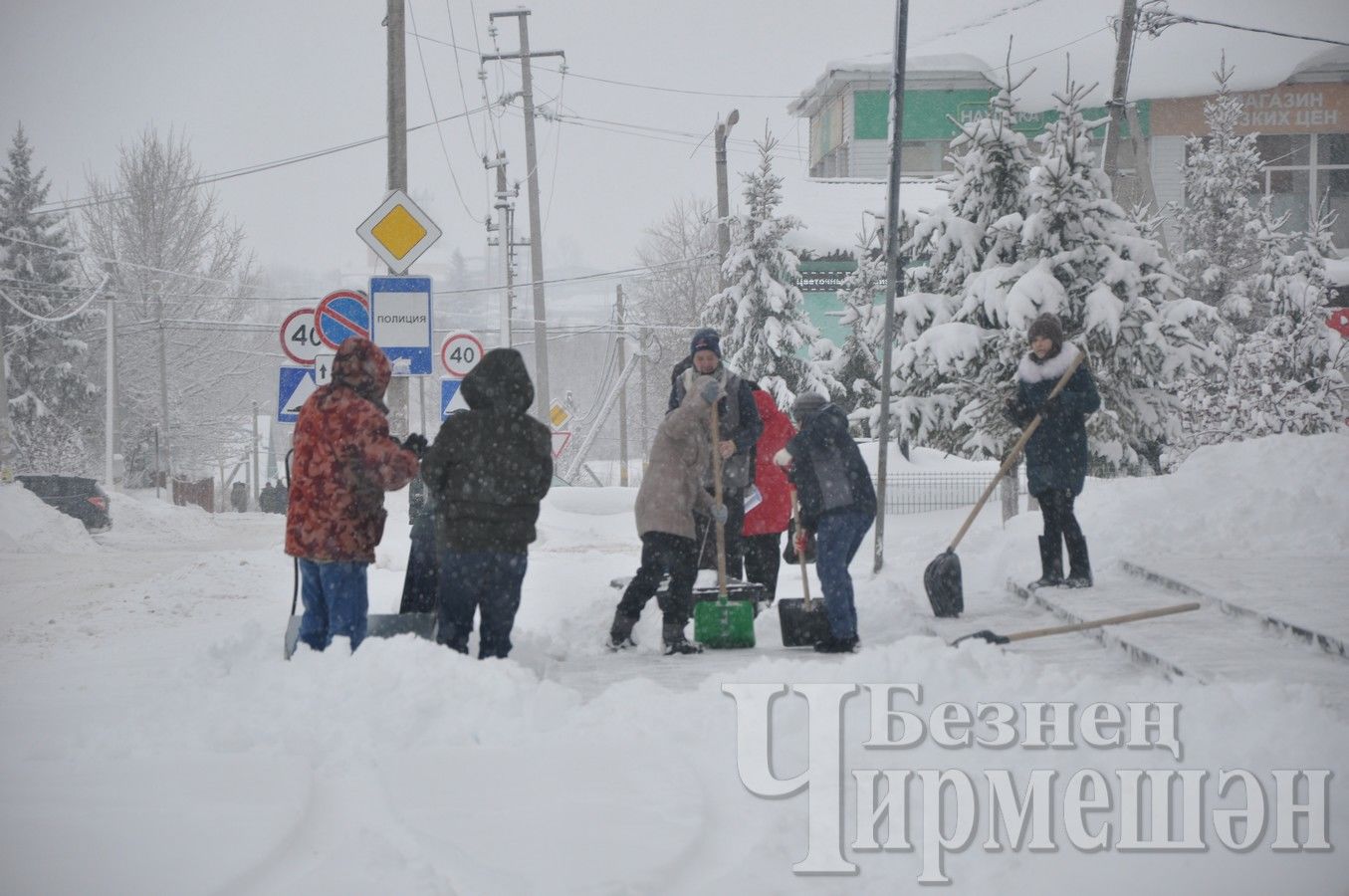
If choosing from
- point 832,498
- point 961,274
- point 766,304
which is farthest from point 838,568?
point 766,304

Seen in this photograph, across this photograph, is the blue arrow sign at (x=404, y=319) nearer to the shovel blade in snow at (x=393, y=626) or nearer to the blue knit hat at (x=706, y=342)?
the blue knit hat at (x=706, y=342)

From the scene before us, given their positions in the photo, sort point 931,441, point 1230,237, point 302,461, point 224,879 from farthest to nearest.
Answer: point 1230,237 < point 931,441 < point 302,461 < point 224,879

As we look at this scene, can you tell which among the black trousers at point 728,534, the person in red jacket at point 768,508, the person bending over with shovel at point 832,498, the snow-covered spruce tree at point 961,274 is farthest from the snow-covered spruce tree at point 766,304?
the person bending over with shovel at point 832,498

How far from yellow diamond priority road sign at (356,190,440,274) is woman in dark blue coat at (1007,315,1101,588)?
16.3 feet

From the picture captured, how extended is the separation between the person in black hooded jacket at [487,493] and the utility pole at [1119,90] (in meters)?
11.9

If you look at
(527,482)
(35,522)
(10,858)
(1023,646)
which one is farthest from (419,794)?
(35,522)

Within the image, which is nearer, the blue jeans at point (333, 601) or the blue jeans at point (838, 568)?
the blue jeans at point (333, 601)

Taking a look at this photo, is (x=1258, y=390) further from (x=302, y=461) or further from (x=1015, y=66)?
(x=1015, y=66)

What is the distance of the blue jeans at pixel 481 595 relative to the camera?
6.34 m

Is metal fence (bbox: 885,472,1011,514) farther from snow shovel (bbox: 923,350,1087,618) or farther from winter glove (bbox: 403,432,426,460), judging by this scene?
winter glove (bbox: 403,432,426,460)

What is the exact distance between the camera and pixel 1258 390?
17.4m

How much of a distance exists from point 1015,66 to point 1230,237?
9918 mm

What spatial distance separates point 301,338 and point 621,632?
5097mm

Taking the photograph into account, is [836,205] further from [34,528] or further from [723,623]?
[723,623]
